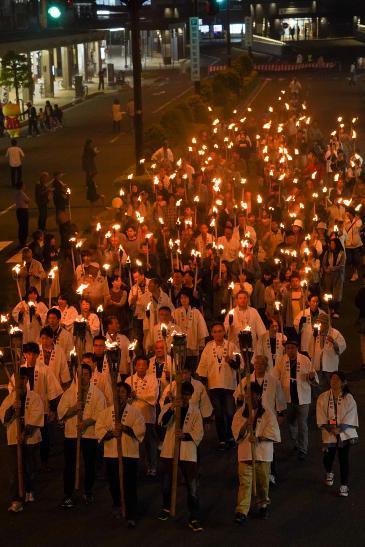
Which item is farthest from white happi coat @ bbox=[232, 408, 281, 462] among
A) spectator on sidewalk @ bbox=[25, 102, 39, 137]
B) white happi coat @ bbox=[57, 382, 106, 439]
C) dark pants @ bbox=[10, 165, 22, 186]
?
spectator on sidewalk @ bbox=[25, 102, 39, 137]

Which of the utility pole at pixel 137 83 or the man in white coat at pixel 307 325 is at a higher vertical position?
the utility pole at pixel 137 83

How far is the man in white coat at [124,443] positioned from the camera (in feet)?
37.8

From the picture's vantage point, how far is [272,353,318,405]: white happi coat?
13188mm

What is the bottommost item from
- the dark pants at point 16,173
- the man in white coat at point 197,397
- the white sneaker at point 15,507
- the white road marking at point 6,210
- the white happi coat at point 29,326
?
the white road marking at point 6,210

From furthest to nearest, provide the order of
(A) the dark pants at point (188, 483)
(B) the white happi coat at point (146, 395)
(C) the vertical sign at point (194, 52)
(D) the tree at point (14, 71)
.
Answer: (D) the tree at point (14, 71)
(C) the vertical sign at point (194, 52)
(B) the white happi coat at point (146, 395)
(A) the dark pants at point (188, 483)

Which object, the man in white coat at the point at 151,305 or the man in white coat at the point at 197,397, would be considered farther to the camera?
the man in white coat at the point at 151,305

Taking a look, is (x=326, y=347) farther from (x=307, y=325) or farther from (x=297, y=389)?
(x=297, y=389)

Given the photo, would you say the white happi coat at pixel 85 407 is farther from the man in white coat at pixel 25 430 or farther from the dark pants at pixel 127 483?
the dark pants at pixel 127 483

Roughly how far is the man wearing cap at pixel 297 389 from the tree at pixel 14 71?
124 feet

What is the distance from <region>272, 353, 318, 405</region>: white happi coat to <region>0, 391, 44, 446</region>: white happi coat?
285 cm

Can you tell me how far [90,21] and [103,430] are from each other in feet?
199

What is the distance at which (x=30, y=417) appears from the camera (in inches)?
475

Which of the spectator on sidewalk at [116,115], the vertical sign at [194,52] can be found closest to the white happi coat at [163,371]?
the spectator on sidewalk at [116,115]

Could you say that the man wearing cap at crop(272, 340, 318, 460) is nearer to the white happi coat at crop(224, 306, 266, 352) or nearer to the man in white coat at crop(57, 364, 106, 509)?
the white happi coat at crop(224, 306, 266, 352)
